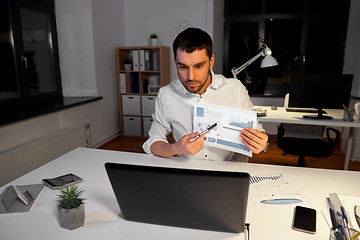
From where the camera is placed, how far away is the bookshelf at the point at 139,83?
4.31 metres

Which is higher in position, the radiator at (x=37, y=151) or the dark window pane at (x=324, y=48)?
the dark window pane at (x=324, y=48)

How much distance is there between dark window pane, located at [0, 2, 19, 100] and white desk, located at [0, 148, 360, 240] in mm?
2161

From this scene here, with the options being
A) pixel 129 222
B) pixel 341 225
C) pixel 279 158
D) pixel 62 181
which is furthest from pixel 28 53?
pixel 341 225

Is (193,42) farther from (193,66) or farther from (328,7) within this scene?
(328,7)

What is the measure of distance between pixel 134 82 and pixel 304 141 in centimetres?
268

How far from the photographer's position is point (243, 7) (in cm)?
454

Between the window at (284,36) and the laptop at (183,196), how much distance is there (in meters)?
3.84

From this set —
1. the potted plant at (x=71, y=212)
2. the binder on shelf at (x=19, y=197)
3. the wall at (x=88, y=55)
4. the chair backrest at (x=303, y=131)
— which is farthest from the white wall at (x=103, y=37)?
the potted plant at (x=71, y=212)

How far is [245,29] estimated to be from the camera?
15.1 feet

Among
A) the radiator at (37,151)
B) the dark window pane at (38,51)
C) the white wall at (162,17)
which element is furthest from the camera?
the white wall at (162,17)

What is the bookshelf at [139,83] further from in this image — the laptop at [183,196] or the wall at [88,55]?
the laptop at [183,196]

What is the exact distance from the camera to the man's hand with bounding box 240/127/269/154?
1.25 meters

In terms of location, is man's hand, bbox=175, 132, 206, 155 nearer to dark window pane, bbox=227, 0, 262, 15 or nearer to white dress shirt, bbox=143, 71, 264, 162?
white dress shirt, bbox=143, 71, 264, 162

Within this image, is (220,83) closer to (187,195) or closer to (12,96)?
(187,195)
